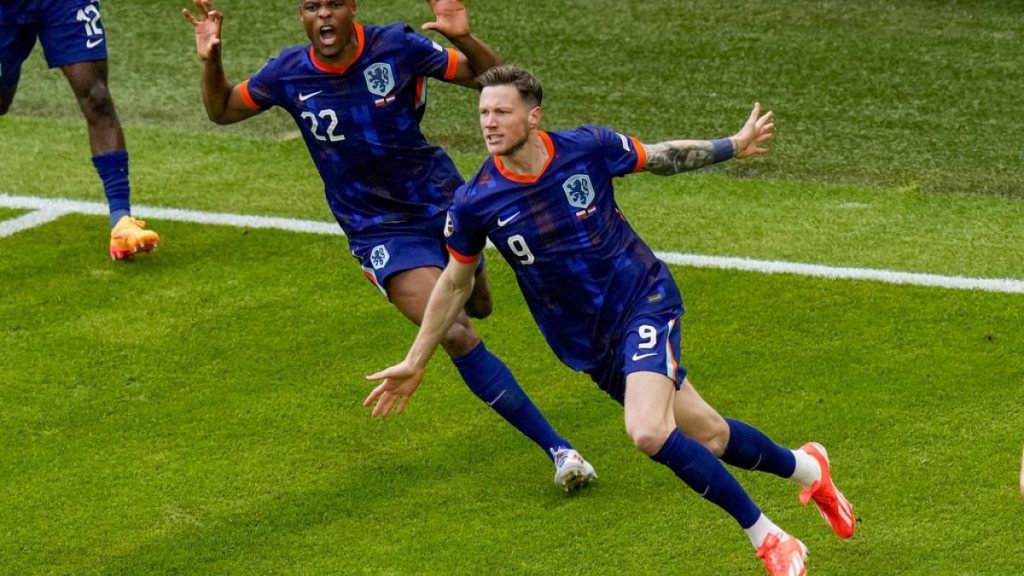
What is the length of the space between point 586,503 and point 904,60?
722 cm

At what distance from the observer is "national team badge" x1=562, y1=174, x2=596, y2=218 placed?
659 centimetres

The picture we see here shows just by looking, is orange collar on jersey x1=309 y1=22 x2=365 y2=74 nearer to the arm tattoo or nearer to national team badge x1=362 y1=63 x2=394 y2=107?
national team badge x1=362 y1=63 x2=394 y2=107

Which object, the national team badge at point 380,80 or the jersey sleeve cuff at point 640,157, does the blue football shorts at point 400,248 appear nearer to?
the national team badge at point 380,80

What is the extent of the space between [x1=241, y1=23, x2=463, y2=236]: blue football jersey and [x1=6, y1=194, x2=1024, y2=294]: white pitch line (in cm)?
260

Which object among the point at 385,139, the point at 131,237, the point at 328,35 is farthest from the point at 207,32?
the point at 131,237

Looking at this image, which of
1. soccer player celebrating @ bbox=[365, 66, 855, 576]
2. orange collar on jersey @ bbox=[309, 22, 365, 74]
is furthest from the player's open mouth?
soccer player celebrating @ bbox=[365, 66, 855, 576]

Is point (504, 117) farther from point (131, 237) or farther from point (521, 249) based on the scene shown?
point (131, 237)

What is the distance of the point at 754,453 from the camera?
22.1 ft

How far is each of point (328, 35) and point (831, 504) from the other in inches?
120

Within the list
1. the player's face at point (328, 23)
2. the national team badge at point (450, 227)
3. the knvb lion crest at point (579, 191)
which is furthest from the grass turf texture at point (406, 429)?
the player's face at point (328, 23)

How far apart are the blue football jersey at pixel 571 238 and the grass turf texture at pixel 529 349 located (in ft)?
3.30

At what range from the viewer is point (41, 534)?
23.3 feet

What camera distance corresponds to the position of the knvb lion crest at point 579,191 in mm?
6590

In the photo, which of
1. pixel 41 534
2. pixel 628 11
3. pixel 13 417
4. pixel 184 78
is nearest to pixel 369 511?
pixel 41 534
